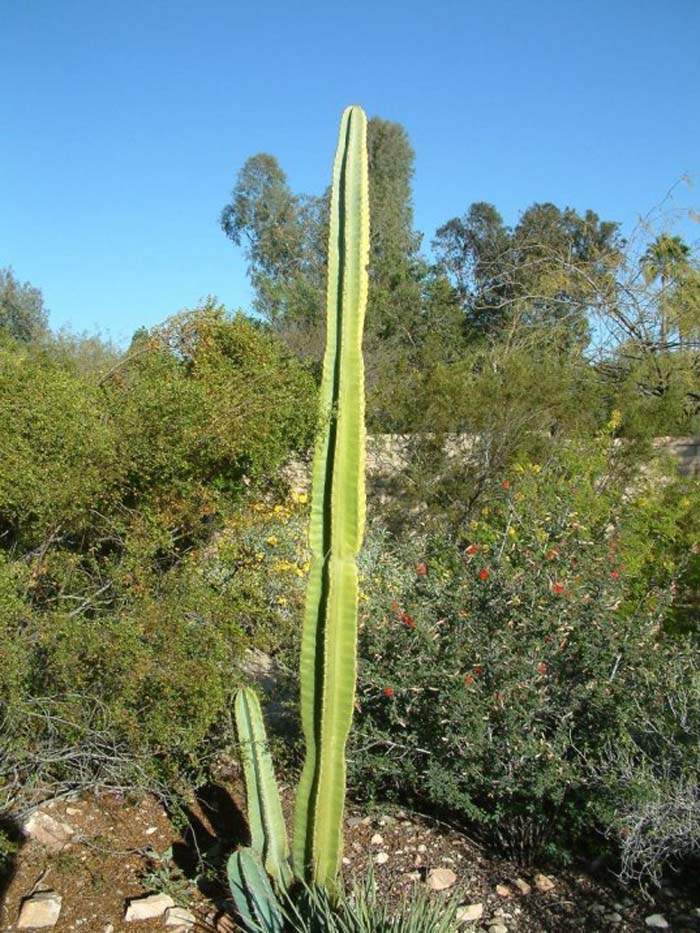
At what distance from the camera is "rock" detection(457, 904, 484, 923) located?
3195mm

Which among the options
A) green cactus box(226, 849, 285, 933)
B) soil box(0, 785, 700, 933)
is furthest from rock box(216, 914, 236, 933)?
green cactus box(226, 849, 285, 933)

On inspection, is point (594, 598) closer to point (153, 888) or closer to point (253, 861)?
point (253, 861)

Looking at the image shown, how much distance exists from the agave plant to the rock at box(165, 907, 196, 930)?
0.41m

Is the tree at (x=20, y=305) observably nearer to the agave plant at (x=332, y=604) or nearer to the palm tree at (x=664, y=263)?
the palm tree at (x=664, y=263)

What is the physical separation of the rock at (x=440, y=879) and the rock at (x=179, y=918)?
2.85ft

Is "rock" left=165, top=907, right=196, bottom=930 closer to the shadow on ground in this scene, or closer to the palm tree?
the shadow on ground

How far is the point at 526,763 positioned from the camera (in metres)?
3.42

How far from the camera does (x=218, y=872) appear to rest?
3543mm

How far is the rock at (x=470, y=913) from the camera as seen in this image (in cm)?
320

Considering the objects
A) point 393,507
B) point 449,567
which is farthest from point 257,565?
point 393,507

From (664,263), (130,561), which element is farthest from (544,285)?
(130,561)

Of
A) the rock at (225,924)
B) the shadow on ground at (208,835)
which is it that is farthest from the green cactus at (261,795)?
the shadow on ground at (208,835)

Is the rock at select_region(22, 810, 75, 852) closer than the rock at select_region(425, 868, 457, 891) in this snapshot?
No

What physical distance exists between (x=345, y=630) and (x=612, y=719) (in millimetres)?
1280
